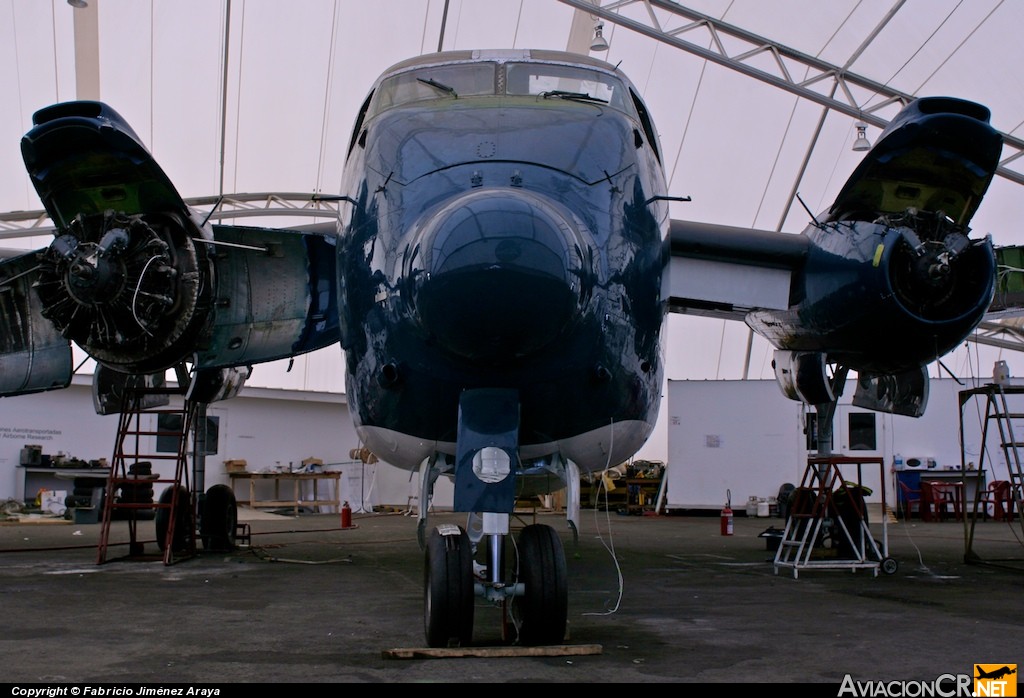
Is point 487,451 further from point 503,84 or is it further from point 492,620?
point 503,84

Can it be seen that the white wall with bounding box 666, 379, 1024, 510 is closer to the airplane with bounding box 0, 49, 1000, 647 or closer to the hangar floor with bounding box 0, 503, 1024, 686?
the hangar floor with bounding box 0, 503, 1024, 686

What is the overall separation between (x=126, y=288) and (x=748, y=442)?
2052 centimetres

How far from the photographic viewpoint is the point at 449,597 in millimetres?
5391

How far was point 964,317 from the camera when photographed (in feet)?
28.1

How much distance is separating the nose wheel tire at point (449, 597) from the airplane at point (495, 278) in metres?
0.01

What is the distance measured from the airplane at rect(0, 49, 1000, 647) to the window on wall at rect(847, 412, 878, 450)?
16.1m

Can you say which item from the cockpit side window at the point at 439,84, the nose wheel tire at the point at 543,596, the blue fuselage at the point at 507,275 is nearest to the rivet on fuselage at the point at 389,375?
the blue fuselage at the point at 507,275

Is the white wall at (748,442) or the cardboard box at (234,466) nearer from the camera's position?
the white wall at (748,442)

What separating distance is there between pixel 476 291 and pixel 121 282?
360 cm

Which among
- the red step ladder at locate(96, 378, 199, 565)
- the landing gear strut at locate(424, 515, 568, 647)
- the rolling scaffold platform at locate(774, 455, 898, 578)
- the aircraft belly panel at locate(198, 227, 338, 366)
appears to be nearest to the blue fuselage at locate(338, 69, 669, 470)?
the landing gear strut at locate(424, 515, 568, 647)

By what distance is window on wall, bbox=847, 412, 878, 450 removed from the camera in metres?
26.2

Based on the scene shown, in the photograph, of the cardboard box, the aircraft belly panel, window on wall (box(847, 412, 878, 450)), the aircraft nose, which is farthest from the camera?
the cardboard box

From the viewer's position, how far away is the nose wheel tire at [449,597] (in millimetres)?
5387

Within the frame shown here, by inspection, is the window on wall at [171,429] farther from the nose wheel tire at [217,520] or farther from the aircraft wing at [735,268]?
the aircraft wing at [735,268]
